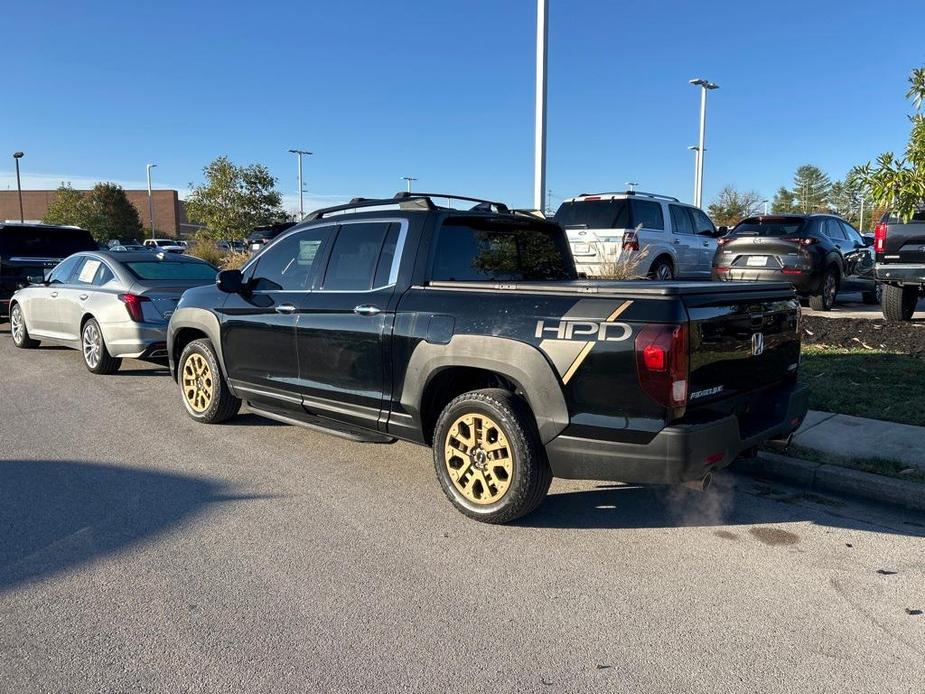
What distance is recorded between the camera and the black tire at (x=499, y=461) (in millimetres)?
3967

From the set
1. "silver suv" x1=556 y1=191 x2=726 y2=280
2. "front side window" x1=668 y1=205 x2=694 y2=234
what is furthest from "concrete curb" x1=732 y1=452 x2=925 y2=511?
"front side window" x1=668 y1=205 x2=694 y2=234

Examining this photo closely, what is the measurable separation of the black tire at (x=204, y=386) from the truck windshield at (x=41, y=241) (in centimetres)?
697

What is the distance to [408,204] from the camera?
482cm

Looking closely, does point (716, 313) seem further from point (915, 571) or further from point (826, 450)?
point (826, 450)

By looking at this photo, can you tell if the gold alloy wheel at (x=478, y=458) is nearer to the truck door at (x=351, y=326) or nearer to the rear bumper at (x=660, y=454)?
the rear bumper at (x=660, y=454)

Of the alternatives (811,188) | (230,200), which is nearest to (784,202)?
(811,188)

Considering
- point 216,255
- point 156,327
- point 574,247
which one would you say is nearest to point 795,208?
point 216,255

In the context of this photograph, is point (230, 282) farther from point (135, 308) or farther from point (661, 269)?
point (661, 269)

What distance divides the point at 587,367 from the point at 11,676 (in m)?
2.75

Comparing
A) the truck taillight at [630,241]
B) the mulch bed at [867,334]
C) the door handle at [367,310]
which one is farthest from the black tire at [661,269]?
the door handle at [367,310]

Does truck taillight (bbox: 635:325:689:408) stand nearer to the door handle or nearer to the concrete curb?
the concrete curb

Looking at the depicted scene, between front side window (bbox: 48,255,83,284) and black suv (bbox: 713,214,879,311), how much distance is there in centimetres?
954

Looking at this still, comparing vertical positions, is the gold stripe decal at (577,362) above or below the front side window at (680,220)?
below

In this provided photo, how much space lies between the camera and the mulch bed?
8.57 m
